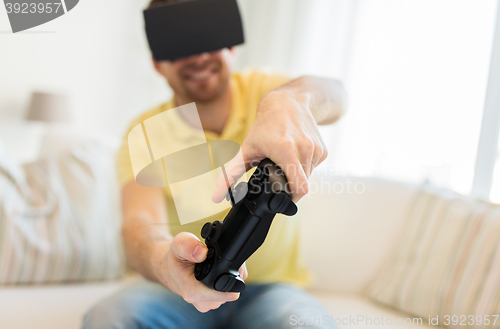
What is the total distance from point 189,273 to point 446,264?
0.66m

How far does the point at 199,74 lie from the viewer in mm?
602

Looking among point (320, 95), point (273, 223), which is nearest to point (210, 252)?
point (273, 223)

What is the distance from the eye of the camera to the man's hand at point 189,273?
366 mm

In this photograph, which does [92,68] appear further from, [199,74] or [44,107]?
[199,74]

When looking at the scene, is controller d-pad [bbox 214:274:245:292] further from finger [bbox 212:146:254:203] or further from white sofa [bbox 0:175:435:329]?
white sofa [bbox 0:175:435:329]

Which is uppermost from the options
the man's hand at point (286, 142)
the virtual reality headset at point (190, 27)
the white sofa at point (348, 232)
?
the virtual reality headset at point (190, 27)

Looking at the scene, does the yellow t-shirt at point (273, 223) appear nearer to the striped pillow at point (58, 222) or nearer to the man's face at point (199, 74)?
the man's face at point (199, 74)

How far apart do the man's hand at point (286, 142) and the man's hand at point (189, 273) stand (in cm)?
5

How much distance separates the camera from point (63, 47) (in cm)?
160

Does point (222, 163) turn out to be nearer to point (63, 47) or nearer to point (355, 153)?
point (355, 153)

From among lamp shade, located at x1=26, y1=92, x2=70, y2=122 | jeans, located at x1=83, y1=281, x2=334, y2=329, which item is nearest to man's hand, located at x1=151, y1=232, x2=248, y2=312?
jeans, located at x1=83, y1=281, x2=334, y2=329

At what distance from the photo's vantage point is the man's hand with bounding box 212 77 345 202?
0.33 metres

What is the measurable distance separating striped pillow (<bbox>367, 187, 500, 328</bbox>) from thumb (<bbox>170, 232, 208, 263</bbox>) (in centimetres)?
65

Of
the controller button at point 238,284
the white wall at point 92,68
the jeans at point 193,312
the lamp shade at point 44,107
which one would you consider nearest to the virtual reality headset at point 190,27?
the controller button at point 238,284
